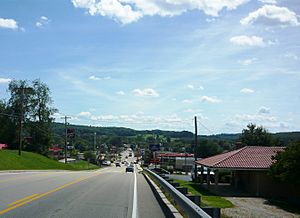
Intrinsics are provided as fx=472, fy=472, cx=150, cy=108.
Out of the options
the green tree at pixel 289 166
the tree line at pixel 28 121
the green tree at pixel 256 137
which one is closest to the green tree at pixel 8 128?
the tree line at pixel 28 121

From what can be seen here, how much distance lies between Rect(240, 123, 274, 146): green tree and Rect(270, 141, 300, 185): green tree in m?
70.9

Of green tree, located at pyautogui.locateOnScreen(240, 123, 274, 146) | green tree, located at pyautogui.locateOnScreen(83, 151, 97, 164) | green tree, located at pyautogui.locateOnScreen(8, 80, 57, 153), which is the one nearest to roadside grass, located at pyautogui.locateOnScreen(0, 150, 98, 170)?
green tree, located at pyautogui.locateOnScreen(8, 80, 57, 153)

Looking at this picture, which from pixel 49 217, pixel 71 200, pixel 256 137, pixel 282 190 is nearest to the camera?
pixel 49 217

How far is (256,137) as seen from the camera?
111062mm

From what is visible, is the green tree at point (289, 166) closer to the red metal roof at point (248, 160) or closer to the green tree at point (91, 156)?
the red metal roof at point (248, 160)

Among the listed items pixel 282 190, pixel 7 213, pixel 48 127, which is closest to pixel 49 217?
pixel 7 213

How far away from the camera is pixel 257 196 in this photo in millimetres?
41219

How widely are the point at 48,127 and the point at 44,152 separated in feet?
17.1

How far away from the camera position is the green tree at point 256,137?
358ft

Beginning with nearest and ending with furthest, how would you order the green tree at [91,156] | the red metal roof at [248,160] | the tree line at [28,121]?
1. the red metal roof at [248,160]
2. the tree line at [28,121]
3. the green tree at [91,156]

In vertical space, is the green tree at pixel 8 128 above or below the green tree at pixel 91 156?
above

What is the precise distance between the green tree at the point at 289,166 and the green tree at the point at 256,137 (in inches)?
2792

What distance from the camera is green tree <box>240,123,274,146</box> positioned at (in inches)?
4299

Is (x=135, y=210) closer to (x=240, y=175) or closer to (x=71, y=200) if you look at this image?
(x=71, y=200)
